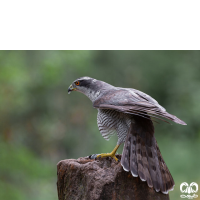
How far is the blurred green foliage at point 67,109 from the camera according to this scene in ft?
19.3

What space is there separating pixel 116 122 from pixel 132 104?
52 centimetres

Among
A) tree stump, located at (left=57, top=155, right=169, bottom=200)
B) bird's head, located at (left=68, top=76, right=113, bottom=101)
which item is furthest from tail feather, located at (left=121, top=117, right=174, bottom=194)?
bird's head, located at (left=68, top=76, right=113, bottom=101)

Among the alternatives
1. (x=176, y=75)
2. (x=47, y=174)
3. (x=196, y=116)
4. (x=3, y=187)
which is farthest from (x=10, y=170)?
(x=176, y=75)

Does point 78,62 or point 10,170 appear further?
point 78,62

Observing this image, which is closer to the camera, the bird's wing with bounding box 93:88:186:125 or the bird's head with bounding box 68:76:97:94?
the bird's wing with bounding box 93:88:186:125

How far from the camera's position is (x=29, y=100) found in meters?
7.46

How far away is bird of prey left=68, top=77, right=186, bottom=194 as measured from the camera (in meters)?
2.78

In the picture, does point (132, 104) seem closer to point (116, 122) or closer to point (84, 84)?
Answer: point (116, 122)

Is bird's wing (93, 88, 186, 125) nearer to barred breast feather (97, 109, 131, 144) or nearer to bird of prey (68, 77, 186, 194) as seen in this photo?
bird of prey (68, 77, 186, 194)

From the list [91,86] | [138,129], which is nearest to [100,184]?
[138,129]

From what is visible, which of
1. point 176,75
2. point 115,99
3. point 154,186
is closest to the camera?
point 154,186

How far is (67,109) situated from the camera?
8.65 m

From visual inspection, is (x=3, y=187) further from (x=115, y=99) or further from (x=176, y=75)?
(x=176, y=75)

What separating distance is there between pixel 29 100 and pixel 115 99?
4.84 metres
